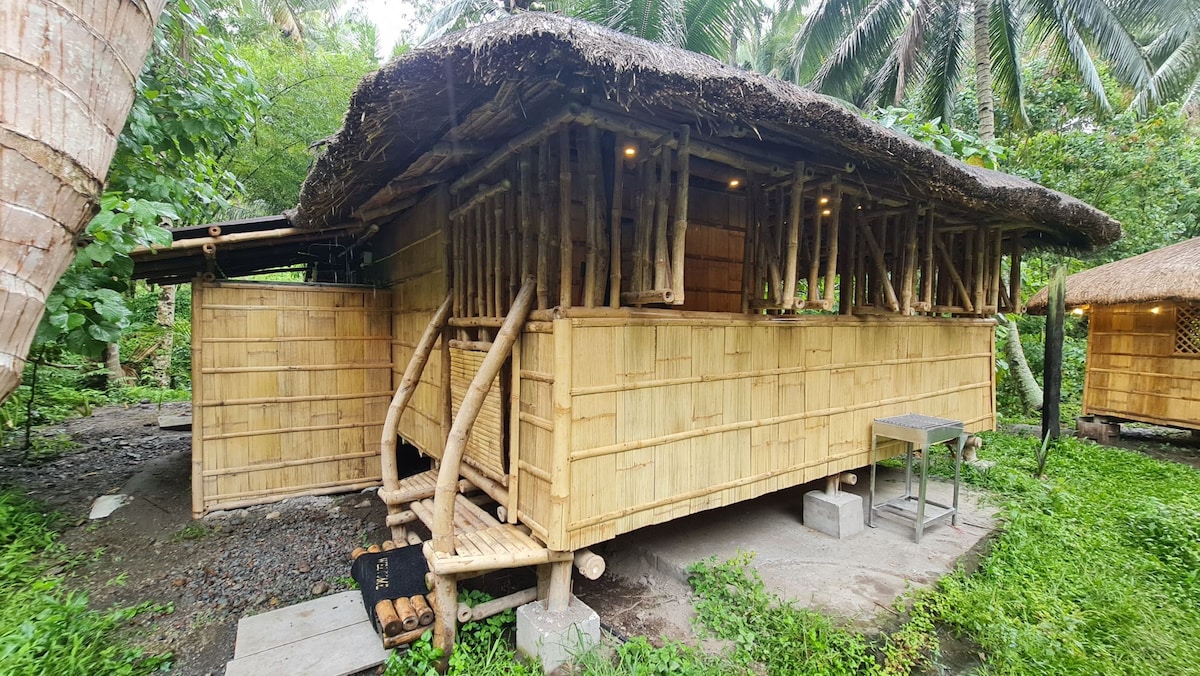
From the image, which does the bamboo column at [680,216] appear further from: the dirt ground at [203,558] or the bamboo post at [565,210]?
the dirt ground at [203,558]

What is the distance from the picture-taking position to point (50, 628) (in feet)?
9.94

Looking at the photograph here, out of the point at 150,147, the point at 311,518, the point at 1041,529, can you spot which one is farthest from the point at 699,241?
the point at 150,147

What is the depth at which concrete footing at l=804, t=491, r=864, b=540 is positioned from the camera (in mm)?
4281

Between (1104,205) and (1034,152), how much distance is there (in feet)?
5.53

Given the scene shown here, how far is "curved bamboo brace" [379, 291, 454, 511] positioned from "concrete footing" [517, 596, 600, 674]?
1.73 meters

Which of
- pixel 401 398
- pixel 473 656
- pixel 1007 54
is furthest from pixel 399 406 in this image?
pixel 1007 54

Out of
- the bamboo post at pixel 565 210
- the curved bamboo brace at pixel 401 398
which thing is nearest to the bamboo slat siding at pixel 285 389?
the curved bamboo brace at pixel 401 398

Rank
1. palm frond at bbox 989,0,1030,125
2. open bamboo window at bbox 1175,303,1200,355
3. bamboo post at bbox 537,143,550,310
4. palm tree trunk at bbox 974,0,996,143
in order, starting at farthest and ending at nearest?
1. palm frond at bbox 989,0,1030,125
2. palm tree trunk at bbox 974,0,996,143
3. open bamboo window at bbox 1175,303,1200,355
4. bamboo post at bbox 537,143,550,310

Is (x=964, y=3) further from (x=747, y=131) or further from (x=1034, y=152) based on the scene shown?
(x=747, y=131)

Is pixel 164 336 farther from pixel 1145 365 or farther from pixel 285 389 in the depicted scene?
pixel 1145 365

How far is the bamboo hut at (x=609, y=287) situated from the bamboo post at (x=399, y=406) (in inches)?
0.8

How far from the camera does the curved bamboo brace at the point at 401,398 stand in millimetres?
4102

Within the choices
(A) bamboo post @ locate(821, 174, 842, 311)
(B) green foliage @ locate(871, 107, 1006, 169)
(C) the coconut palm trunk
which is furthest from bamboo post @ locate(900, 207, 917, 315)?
(C) the coconut palm trunk

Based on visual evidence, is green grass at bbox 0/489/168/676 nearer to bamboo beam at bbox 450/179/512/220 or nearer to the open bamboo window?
bamboo beam at bbox 450/179/512/220
